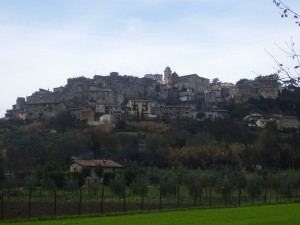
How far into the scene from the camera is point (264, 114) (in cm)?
11544

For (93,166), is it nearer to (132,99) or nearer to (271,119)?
(271,119)

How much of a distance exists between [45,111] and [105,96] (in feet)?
60.3

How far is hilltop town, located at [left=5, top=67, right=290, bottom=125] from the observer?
123 metres

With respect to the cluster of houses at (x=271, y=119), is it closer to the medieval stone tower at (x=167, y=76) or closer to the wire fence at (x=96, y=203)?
the wire fence at (x=96, y=203)

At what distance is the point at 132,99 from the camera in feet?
456

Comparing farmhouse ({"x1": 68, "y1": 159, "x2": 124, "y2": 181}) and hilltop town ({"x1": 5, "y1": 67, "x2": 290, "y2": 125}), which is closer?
farmhouse ({"x1": 68, "y1": 159, "x2": 124, "y2": 181})

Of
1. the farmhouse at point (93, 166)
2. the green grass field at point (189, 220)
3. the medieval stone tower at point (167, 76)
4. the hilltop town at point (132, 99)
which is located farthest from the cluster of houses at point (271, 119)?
the green grass field at point (189, 220)

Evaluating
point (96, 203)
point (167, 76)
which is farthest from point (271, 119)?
point (96, 203)

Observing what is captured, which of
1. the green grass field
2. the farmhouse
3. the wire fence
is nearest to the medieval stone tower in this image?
the farmhouse

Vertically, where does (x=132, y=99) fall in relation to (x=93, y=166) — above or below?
above

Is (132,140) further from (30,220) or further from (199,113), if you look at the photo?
(30,220)

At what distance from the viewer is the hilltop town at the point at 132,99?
123m

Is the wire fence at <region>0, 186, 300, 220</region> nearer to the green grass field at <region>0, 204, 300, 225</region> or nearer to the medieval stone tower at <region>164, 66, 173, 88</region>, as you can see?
the green grass field at <region>0, 204, 300, 225</region>

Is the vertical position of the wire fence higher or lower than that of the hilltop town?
lower
